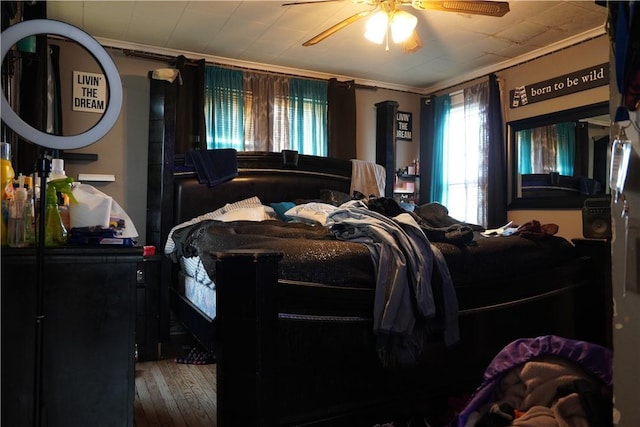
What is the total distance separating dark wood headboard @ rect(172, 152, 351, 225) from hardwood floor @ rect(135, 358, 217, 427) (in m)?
1.22

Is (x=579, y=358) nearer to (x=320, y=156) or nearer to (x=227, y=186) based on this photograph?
(x=227, y=186)

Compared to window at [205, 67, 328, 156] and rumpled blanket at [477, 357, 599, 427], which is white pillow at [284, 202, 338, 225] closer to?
window at [205, 67, 328, 156]

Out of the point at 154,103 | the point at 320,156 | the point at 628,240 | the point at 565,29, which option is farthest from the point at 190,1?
the point at 628,240

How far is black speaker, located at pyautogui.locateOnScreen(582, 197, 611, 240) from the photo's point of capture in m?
2.62

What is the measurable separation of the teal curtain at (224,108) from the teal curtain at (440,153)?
2.29 metres

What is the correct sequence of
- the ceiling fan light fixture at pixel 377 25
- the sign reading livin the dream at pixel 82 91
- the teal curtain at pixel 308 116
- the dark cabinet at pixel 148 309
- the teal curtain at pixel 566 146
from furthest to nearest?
the teal curtain at pixel 308 116
the teal curtain at pixel 566 146
the sign reading livin the dream at pixel 82 91
the dark cabinet at pixel 148 309
the ceiling fan light fixture at pixel 377 25

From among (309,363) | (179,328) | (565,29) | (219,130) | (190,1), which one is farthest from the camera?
(219,130)

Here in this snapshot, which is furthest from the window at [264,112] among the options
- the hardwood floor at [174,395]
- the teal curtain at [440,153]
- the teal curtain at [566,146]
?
the teal curtain at [566,146]

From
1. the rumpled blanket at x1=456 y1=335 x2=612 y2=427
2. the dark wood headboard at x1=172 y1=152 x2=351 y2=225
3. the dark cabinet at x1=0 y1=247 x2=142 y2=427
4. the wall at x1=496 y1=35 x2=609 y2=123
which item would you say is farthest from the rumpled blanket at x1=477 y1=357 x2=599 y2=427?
the wall at x1=496 y1=35 x2=609 y2=123

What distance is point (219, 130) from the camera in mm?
4371

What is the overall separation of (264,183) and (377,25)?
1.74 m

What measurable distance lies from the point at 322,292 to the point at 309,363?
277 millimetres

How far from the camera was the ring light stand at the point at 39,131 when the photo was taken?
3.83ft

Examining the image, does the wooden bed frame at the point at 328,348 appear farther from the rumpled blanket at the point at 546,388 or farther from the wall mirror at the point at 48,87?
the wall mirror at the point at 48,87
